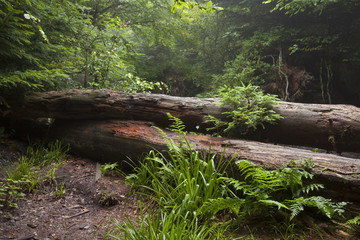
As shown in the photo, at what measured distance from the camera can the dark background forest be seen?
16.2 ft

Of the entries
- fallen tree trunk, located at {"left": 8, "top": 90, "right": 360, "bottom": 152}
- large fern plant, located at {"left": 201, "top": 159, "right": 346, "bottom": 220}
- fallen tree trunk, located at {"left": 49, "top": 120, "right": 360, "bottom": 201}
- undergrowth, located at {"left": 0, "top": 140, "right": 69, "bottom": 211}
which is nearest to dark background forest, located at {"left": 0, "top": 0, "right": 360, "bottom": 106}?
fallen tree trunk, located at {"left": 8, "top": 90, "right": 360, "bottom": 152}

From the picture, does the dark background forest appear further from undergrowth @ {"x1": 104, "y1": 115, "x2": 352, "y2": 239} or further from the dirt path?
undergrowth @ {"x1": 104, "y1": 115, "x2": 352, "y2": 239}

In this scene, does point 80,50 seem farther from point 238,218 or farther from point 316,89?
point 316,89

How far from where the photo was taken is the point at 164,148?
3316 mm

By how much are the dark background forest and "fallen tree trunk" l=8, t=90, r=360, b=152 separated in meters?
0.54

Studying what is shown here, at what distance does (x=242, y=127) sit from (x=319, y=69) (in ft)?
17.0

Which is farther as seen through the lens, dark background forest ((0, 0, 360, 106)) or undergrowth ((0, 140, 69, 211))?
dark background forest ((0, 0, 360, 106))

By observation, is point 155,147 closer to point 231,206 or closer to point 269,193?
point 231,206

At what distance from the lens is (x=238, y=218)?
223 cm

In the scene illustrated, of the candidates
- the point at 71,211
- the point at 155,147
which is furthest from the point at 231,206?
the point at 71,211

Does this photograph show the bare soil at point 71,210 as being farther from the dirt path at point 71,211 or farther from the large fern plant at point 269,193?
the large fern plant at point 269,193

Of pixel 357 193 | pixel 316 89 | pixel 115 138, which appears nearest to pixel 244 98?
pixel 357 193

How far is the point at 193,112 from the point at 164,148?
100 cm

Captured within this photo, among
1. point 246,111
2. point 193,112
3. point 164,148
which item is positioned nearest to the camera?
point 164,148
